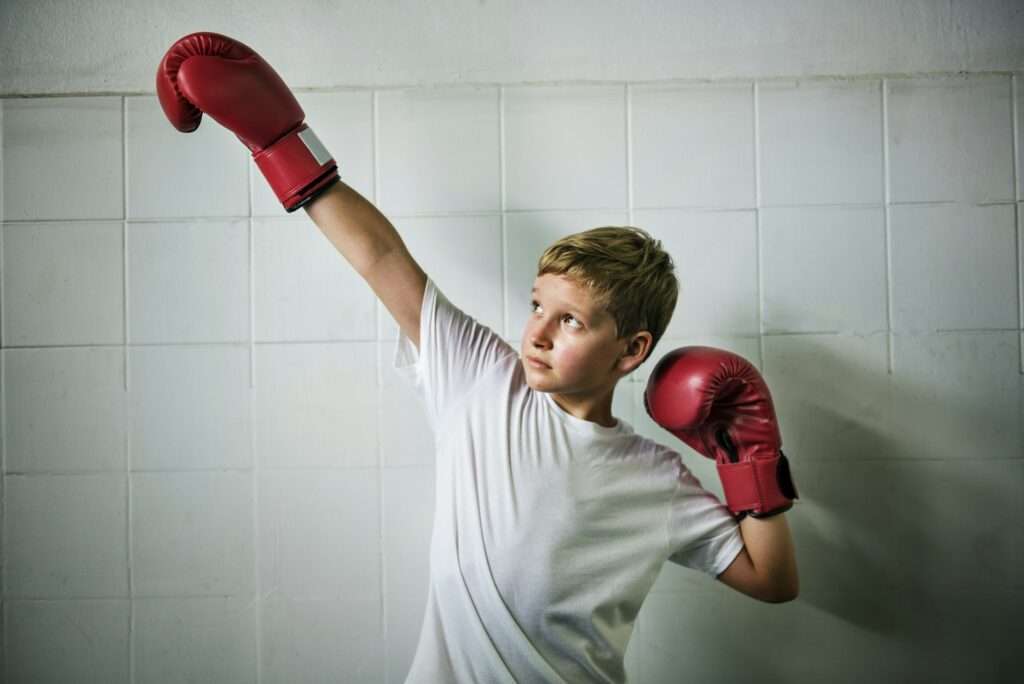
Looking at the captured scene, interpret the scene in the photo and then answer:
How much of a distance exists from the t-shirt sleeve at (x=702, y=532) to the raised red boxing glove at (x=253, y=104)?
0.89 m

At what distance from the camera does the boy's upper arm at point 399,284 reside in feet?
3.80

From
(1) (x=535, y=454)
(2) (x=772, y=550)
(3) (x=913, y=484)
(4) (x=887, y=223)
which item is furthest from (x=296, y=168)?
(3) (x=913, y=484)

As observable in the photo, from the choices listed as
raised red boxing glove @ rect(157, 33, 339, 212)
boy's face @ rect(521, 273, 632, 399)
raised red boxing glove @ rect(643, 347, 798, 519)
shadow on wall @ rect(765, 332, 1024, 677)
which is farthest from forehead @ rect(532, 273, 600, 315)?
shadow on wall @ rect(765, 332, 1024, 677)

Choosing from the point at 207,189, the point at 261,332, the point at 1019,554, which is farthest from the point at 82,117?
the point at 1019,554

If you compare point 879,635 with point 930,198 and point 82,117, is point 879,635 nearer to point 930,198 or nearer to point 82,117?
point 930,198

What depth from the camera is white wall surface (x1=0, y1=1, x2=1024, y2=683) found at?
1.46 m

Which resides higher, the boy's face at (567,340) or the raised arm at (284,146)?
the raised arm at (284,146)

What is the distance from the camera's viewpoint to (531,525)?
1105 mm

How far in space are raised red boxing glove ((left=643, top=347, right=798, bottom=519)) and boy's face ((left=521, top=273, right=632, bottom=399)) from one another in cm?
15

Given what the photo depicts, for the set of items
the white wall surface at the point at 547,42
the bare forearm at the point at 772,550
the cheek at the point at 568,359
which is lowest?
the bare forearm at the point at 772,550

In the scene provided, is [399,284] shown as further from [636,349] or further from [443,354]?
[636,349]

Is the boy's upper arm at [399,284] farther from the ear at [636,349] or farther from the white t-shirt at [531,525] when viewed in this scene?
the ear at [636,349]

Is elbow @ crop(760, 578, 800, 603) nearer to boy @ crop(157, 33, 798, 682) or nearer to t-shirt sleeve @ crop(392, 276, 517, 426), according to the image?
boy @ crop(157, 33, 798, 682)

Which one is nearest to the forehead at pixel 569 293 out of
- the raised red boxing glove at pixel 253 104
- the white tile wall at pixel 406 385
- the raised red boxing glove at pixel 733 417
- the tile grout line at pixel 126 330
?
the raised red boxing glove at pixel 733 417
